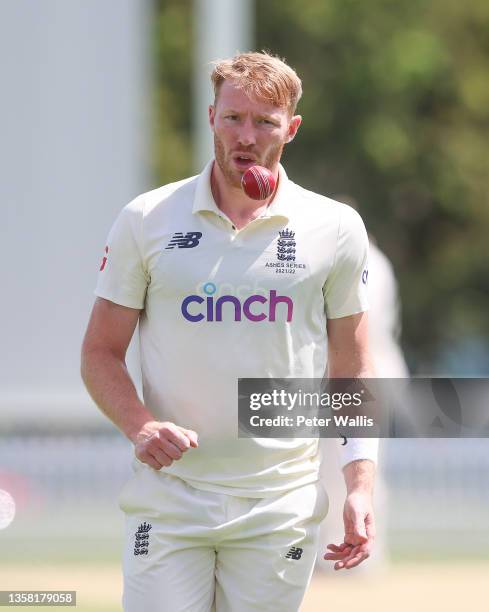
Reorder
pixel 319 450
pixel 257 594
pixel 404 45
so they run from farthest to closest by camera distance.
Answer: pixel 404 45 < pixel 319 450 < pixel 257 594

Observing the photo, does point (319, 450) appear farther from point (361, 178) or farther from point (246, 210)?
point (361, 178)

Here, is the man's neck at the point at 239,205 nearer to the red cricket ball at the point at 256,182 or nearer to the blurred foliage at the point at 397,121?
the red cricket ball at the point at 256,182

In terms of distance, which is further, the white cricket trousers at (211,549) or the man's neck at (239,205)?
the man's neck at (239,205)

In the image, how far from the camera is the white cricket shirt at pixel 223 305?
13.3ft

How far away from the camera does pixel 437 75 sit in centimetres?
2970

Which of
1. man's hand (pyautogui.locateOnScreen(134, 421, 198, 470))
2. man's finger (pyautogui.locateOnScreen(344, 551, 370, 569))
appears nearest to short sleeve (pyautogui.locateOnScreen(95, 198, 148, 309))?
man's hand (pyautogui.locateOnScreen(134, 421, 198, 470))

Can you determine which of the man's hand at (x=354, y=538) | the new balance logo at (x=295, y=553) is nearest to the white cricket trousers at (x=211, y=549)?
the new balance logo at (x=295, y=553)

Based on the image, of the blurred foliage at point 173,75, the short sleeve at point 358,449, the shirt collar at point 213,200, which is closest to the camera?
the shirt collar at point 213,200

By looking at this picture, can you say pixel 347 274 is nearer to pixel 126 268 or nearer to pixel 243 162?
pixel 243 162

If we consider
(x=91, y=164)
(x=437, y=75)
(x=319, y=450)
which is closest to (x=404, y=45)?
(x=437, y=75)

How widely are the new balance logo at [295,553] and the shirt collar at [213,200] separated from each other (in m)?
0.92

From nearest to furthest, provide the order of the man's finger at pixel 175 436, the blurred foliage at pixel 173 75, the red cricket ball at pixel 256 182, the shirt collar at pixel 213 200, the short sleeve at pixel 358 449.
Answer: the man's finger at pixel 175 436 < the red cricket ball at pixel 256 182 < the shirt collar at pixel 213 200 < the short sleeve at pixel 358 449 < the blurred foliage at pixel 173 75

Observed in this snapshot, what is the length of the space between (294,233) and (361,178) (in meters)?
25.7

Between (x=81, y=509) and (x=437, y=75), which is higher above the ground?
(x=437, y=75)
